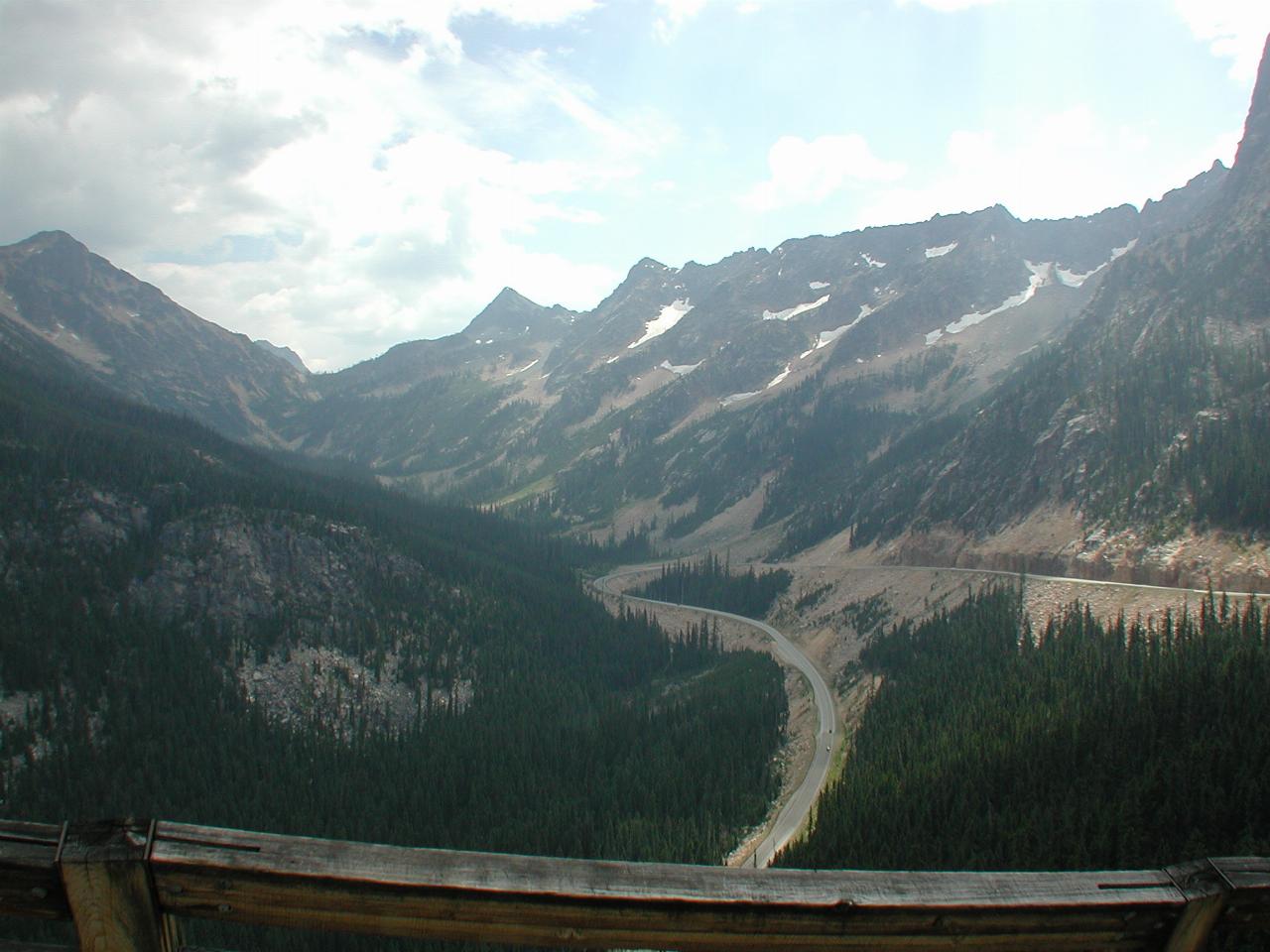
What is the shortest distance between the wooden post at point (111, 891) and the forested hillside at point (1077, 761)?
58.1 m

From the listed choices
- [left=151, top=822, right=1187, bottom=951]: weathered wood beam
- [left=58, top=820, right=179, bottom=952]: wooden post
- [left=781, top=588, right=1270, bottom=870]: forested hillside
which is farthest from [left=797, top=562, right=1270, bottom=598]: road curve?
[left=58, top=820, right=179, bottom=952]: wooden post

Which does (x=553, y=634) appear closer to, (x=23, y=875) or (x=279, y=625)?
(x=279, y=625)

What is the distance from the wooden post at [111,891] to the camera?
13.7 feet

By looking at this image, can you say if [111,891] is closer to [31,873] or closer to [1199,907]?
[31,873]

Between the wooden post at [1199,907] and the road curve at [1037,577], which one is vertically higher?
the wooden post at [1199,907]

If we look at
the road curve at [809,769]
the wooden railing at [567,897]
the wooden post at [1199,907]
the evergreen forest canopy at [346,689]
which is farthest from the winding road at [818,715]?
the wooden railing at [567,897]

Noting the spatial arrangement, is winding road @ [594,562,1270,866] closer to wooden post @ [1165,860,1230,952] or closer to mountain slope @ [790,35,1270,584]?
mountain slope @ [790,35,1270,584]

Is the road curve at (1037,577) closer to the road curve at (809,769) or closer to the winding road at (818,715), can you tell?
the winding road at (818,715)

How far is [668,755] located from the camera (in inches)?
4178

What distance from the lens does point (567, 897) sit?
4.61 metres

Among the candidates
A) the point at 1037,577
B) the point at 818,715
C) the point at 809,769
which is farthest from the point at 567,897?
the point at 1037,577

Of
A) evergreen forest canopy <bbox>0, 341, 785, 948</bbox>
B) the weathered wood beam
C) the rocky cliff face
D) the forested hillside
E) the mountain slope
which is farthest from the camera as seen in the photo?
the rocky cliff face

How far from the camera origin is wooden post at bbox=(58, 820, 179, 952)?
416 centimetres

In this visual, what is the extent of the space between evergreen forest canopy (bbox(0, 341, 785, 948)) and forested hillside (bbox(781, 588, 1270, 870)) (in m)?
18.5
